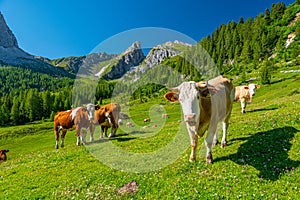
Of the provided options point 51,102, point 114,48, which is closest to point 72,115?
point 114,48

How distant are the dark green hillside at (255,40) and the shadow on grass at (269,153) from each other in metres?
115

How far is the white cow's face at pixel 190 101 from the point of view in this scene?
300 inches

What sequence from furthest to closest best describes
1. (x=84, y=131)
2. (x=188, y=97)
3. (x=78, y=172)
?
(x=84, y=131) → (x=78, y=172) → (x=188, y=97)

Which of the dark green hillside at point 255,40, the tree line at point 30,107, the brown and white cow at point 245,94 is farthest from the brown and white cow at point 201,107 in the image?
the dark green hillside at point 255,40

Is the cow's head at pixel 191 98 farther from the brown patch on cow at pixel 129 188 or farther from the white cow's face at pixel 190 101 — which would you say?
the brown patch on cow at pixel 129 188

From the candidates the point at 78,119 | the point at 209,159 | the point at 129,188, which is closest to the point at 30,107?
the point at 78,119

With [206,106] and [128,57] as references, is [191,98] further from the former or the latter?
[128,57]

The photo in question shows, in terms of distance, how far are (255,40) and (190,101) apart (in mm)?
170735

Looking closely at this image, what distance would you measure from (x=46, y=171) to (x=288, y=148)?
14306 mm

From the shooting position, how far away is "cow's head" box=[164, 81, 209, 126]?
7645 mm

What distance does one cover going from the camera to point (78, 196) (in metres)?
9.19

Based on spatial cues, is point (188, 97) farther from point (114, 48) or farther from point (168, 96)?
point (114, 48)

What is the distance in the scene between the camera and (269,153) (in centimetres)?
934

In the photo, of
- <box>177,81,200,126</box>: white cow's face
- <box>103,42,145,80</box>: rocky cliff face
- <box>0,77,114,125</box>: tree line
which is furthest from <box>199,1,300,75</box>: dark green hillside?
<box>177,81,200,126</box>: white cow's face
